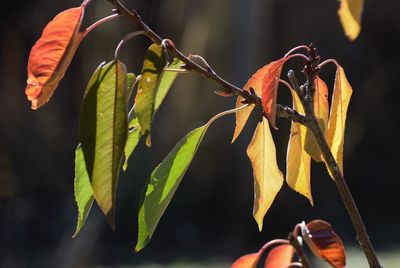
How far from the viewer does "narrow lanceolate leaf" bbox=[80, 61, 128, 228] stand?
0.81 metres

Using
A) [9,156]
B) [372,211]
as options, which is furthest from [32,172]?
[372,211]

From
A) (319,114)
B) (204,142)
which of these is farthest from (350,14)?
(204,142)

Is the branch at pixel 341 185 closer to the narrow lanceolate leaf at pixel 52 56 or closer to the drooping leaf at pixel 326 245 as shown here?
the drooping leaf at pixel 326 245

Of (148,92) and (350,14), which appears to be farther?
(148,92)

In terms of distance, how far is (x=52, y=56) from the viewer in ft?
2.85

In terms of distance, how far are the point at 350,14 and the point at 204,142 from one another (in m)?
6.44

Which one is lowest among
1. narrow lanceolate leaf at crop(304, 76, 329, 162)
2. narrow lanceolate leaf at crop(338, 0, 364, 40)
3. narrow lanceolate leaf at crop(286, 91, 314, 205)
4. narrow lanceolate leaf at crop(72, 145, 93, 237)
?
narrow lanceolate leaf at crop(72, 145, 93, 237)

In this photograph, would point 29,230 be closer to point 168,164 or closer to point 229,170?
point 229,170

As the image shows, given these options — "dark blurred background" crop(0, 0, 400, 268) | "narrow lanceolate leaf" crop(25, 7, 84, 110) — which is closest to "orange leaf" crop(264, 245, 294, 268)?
"narrow lanceolate leaf" crop(25, 7, 84, 110)

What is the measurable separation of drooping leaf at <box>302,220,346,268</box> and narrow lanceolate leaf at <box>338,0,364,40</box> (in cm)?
22

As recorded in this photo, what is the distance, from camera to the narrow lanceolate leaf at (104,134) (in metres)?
0.81

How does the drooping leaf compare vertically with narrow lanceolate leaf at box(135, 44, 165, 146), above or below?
below

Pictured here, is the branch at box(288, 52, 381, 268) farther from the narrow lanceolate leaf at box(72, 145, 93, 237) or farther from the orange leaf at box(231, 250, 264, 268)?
the narrow lanceolate leaf at box(72, 145, 93, 237)

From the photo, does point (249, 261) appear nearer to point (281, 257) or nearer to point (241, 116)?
point (281, 257)
